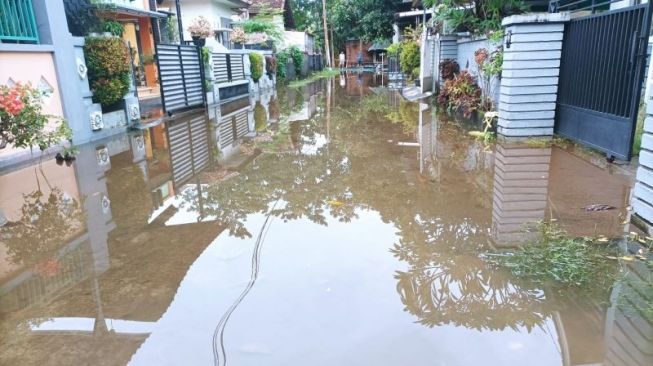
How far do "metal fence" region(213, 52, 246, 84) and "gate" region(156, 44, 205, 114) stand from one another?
1223 millimetres

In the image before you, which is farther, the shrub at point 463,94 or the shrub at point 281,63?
the shrub at point 281,63

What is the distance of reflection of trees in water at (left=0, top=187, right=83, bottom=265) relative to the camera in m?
3.78

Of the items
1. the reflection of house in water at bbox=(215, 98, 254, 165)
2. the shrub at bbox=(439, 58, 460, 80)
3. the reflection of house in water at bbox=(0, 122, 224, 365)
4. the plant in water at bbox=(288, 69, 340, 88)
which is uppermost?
the shrub at bbox=(439, 58, 460, 80)

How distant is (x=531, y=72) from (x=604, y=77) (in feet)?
4.08

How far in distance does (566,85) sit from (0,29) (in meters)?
8.34

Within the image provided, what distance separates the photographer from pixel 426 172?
5812mm

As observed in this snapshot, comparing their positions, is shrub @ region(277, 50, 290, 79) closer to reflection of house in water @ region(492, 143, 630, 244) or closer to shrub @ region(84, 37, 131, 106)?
shrub @ region(84, 37, 131, 106)

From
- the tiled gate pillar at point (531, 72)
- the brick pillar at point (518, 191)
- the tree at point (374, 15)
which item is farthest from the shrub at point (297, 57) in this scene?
the brick pillar at point (518, 191)

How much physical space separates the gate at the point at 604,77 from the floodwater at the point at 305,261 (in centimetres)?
43

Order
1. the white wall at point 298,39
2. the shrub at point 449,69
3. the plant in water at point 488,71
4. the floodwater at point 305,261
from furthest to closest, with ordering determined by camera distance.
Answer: the white wall at point 298,39 < the shrub at point 449,69 < the plant in water at point 488,71 < the floodwater at point 305,261

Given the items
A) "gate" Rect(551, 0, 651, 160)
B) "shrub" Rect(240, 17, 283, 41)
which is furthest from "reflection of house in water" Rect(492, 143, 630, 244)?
"shrub" Rect(240, 17, 283, 41)

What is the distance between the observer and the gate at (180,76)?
38.2 ft

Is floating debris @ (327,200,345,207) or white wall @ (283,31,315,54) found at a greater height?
white wall @ (283,31,315,54)

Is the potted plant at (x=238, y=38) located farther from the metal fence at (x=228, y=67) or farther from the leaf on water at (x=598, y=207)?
the leaf on water at (x=598, y=207)
